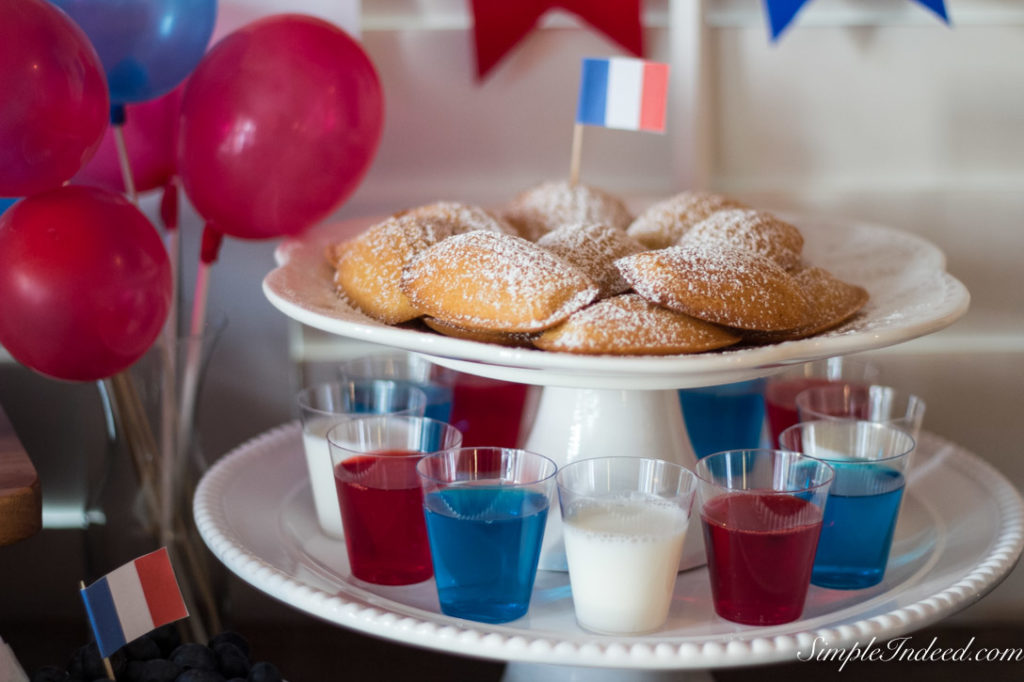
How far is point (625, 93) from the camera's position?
1.10m

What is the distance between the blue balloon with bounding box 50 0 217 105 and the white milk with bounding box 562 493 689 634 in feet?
2.14

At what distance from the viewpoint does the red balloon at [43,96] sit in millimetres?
839

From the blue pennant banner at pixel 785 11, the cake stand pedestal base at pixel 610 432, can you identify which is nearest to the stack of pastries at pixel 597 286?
the cake stand pedestal base at pixel 610 432

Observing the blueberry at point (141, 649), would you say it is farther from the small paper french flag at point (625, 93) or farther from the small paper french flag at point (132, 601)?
the small paper french flag at point (625, 93)

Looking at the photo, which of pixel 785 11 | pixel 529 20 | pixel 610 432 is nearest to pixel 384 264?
pixel 610 432

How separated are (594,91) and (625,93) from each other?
0.13ft

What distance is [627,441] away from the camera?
0.94m

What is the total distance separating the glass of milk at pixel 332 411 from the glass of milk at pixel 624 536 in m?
0.26

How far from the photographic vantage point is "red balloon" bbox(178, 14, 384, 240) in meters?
1.06

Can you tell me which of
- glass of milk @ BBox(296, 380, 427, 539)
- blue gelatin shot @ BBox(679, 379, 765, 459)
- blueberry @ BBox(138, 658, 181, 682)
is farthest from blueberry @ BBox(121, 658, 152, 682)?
blue gelatin shot @ BBox(679, 379, 765, 459)

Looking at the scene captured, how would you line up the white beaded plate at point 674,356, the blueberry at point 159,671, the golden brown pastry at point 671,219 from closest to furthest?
the white beaded plate at point 674,356 → the blueberry at point 159,671 → the golden brown pastry at point 671,219

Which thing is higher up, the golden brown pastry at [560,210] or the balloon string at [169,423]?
the golden brown pastry at [560,210]

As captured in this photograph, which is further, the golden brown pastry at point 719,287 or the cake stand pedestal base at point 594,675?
the cake stand pedestal base at point 594,675

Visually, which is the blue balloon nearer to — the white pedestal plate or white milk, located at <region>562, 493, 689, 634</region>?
the white pedestal plate
